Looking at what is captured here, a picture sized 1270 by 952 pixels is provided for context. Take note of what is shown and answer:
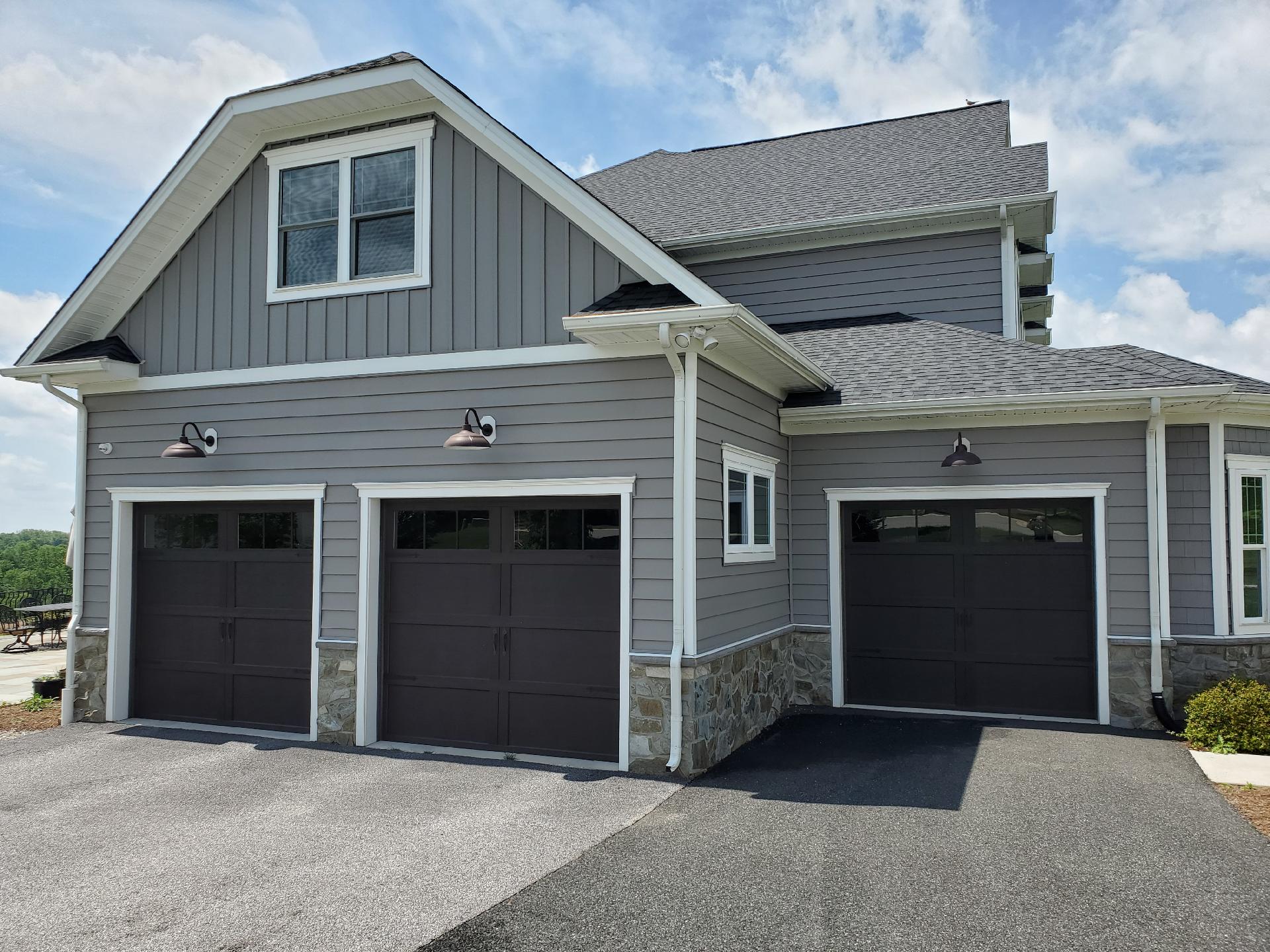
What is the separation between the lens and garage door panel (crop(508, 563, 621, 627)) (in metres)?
7.35

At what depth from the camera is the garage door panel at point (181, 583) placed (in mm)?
8820

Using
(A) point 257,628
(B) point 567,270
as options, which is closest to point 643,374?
(B) point 567,270

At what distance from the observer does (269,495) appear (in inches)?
329

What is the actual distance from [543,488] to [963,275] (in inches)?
264

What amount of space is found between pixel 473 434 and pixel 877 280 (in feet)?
21.3

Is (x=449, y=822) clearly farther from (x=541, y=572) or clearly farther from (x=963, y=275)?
(x=963, y=275)

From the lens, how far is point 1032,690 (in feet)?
28.8

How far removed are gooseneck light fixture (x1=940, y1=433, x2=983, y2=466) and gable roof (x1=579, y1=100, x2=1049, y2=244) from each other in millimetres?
3689

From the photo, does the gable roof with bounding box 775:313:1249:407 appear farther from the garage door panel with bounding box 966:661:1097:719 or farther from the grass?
the grass

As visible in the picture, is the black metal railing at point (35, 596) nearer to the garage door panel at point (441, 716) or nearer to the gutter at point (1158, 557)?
the garage door panel at point (441, 716)

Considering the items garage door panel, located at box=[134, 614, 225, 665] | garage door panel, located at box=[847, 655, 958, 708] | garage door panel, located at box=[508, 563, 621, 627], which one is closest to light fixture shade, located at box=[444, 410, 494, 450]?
garage door panel, located at box=[508, 563, 621, 627]

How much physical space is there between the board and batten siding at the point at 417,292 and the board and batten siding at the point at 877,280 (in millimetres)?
4766

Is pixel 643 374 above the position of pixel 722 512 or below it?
above

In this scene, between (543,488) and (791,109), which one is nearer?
(543,488)
